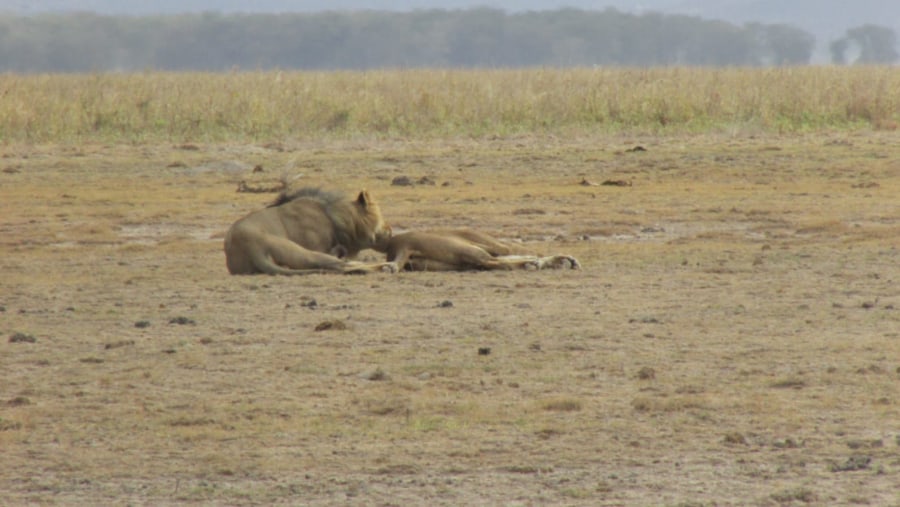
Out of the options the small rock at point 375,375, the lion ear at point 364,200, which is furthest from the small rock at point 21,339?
the lion ear at point 364,200

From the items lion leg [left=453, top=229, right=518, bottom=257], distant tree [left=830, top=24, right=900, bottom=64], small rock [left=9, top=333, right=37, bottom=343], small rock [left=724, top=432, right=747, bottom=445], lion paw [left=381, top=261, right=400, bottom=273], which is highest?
distant tree [left=830, top=24, right=900, bottom=64]

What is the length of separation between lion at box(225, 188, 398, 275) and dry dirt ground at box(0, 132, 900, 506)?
0.25 meters

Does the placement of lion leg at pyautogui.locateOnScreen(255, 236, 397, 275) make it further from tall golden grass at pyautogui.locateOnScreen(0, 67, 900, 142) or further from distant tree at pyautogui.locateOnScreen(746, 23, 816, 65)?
distant tree at pyautogui.locateOnScreen(746, 23, 816, 65)

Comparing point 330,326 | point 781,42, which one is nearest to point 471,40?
point 781,42

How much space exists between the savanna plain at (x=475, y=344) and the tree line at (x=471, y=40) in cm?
2963

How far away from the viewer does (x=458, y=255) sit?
36.8 ft

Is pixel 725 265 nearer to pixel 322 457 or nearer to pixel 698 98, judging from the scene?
pixel 322 457

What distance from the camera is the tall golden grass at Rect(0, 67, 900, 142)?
23.9 meters

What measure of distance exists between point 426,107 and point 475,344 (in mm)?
17071

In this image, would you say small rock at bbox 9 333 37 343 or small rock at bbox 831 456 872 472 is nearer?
small rock at bbox 831 456 872 472

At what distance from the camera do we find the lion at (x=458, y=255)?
11242 mm

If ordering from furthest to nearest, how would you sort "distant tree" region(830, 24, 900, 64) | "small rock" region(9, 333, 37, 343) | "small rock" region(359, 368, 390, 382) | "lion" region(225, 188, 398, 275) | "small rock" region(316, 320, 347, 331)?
"distant tree" region(830, 24, 900, 64), "lion" region(225, 188, 398, 275), "small rock" region(316, 320, 347, 331), "small rock" region(9, 333, 37, 343), "small rock" region(359, 368, 390, 382)

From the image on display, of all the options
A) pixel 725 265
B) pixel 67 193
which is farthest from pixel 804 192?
pixel 67 193

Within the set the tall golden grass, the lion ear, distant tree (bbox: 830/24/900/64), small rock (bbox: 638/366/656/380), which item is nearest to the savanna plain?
small rock (bbox: 638/366/656/380)
